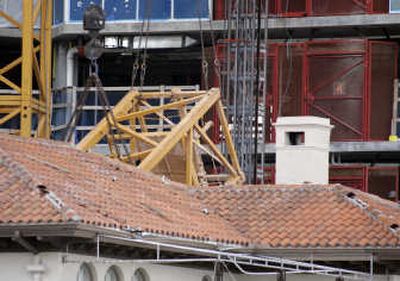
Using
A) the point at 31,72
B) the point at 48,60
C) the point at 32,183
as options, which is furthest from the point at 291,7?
the point at 32,183

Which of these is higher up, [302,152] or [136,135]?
[136,135]

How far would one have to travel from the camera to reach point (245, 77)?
7731 centimetres

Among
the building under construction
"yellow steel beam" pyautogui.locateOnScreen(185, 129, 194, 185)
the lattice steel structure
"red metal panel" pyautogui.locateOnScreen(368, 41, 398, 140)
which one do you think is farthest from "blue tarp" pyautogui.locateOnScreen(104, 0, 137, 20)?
"yellow steel beam" pyautogui.locateOnScreen(185, 129, 194, 185)

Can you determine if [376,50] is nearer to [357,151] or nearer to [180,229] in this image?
[357,151]

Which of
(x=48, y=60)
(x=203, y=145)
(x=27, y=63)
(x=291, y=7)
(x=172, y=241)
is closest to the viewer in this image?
(x=172, y=241)

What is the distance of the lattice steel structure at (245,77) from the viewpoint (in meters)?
74.5

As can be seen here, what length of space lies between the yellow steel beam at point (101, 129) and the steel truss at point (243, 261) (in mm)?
11166

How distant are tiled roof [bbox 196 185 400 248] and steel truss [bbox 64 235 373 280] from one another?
2.17 feet

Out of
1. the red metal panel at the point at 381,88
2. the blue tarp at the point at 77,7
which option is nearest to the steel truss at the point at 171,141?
the red metal panel at the point at 381,88

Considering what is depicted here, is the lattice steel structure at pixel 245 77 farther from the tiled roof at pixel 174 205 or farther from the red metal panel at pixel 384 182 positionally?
the tiled roof at pixel 174 205

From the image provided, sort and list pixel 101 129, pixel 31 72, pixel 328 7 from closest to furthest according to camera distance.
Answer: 1. pixel 101 129
2. pixel 31 72
3. pixel 328 7

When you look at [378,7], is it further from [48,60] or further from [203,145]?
[48,60]

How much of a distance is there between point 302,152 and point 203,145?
1896 cm

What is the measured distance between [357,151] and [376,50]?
4.04 metres
